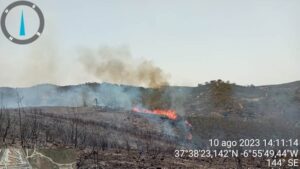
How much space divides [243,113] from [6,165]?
18678mm

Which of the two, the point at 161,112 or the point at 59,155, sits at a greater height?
the point at 161,112

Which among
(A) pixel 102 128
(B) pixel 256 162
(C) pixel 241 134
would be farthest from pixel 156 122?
(B) pixel 256 162

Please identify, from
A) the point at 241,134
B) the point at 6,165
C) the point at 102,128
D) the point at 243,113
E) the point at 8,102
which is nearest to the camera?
the point at 6,165

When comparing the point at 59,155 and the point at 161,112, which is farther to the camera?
the point at 161,112

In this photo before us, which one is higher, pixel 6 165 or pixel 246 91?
pixel 246 91

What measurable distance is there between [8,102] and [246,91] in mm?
15884

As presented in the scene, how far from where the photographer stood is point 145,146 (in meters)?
22.0

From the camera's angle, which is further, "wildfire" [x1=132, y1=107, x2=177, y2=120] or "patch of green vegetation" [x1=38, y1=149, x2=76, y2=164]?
"wildfire" [x1=132, y1=107, x2=177, y2=120]

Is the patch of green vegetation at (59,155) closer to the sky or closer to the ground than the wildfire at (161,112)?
closer to the ground

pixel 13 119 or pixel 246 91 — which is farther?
pixel 246 91

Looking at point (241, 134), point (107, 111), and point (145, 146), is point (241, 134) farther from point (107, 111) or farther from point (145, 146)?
point (107, 111)

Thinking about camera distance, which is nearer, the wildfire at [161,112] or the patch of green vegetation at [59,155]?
the patch of green vegetation at [59,155]

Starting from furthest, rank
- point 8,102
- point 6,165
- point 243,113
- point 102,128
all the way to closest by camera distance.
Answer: point 243,113 → point 8,102 → point 102,128 → point 6,165

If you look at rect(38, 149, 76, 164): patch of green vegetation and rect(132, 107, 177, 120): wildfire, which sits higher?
rect(132, 107, 177, 120): wildfire
